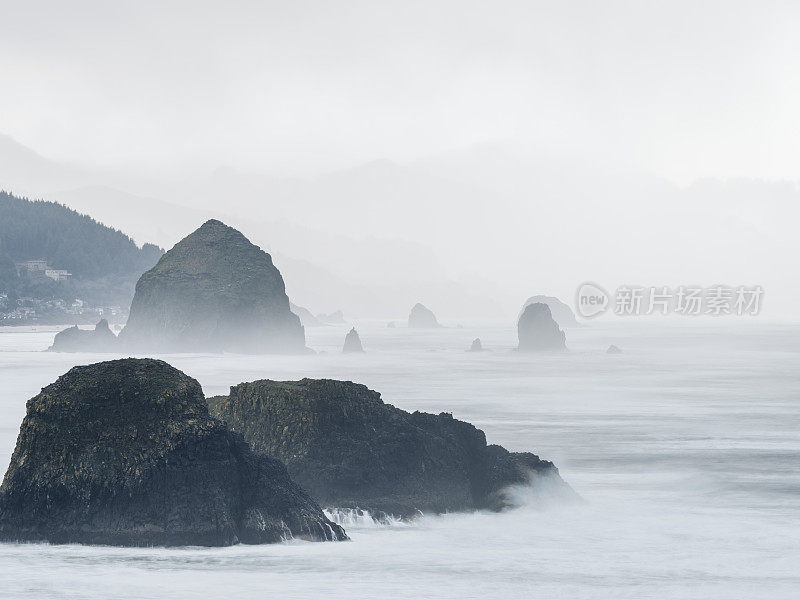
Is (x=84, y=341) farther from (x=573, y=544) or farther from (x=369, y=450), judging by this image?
(x=573, y=544)

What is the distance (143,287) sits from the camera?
16675 cm

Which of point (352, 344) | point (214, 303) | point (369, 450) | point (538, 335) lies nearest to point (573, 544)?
point (369, 450)

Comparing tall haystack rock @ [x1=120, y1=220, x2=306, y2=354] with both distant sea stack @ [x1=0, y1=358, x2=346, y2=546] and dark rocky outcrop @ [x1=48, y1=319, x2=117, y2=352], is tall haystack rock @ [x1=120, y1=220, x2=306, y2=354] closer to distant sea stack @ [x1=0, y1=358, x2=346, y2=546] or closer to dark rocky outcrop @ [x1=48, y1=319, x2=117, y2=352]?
dark rocky outcrop @ [x1=48, y1=319, x2=117, y2=352]

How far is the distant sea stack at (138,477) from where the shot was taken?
2436cm

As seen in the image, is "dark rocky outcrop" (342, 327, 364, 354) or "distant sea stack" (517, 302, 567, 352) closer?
"dark rocky outcrop" (342, 327, 364, 354)

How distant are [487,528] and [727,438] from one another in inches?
1112

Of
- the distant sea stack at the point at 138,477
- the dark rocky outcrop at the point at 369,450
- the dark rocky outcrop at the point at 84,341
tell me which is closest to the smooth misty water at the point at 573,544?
the distant sea stack at the point at 138,477

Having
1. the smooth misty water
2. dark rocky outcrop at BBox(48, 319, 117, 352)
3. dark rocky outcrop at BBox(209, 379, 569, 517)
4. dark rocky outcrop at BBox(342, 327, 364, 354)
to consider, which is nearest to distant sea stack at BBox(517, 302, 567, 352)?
dark rocky outcrop at BBox(342, 327, 364, 354)

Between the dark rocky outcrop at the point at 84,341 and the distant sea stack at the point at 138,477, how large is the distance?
127m

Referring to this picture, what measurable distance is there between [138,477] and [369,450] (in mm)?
7121

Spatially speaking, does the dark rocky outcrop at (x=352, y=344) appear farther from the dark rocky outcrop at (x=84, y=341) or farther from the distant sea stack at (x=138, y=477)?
the distant sea stack at (x=138, y=477)

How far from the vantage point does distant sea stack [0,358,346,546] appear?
24.4m

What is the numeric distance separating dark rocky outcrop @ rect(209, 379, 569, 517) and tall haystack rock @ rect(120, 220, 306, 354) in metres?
123

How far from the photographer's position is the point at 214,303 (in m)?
159
